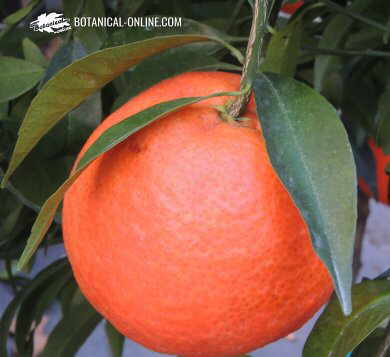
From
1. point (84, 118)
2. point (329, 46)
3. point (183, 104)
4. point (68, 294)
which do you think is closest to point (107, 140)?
point (183, 104)

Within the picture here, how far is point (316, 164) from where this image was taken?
33 centimetres

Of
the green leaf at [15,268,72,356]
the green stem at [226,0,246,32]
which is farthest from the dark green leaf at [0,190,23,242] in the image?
the green stem at [226,0,246,32]

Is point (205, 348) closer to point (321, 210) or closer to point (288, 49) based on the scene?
point (321, 210)

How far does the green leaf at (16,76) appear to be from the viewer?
1.78 ft

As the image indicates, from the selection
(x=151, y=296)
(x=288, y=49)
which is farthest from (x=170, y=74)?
(x=151, y=296)

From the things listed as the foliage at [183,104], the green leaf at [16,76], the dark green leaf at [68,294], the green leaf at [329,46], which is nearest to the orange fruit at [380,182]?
the foliage at [183,104]

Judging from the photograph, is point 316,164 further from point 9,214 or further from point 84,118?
point 9,214

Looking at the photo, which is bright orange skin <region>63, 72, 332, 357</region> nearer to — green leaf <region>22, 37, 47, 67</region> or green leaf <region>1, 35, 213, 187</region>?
green leaf <region>1, 35, 213, 187</region>

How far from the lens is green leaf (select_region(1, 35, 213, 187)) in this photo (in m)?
0.38

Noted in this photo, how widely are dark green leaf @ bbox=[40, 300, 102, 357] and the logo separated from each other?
311mm

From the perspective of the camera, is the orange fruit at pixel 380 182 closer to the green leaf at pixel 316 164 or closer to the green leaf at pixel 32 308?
the green leaf at pixel 32 308

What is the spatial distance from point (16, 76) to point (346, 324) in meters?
0.33

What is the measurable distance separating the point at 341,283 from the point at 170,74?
0.86 ft

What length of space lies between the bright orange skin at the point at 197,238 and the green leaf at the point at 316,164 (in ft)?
0.08
